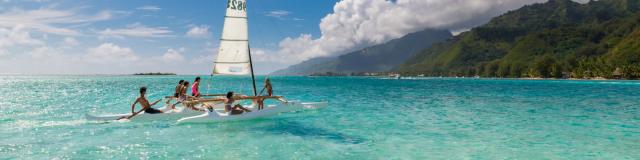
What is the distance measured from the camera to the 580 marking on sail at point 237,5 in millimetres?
25641

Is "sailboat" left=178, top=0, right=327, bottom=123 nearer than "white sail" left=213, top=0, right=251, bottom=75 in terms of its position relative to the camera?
Yes

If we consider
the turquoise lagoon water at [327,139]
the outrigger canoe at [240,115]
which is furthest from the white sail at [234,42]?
the turquoise lagoon water at [327,139]

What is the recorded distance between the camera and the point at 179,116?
80.0 ft

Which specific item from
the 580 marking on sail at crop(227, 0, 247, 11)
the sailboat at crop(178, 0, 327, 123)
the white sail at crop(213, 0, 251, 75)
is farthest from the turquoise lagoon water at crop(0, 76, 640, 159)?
the 580 marking on sail at crop(227, 0, 247, 11)

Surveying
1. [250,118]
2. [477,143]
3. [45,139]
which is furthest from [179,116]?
[477,143]

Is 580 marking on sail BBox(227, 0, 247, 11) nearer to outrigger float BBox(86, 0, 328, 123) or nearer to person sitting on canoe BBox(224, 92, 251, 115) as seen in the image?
outrigger float BBox(86, 0, 328, 123)

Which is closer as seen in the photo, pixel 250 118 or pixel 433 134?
pixel 433 134

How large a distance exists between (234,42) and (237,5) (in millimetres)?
2364

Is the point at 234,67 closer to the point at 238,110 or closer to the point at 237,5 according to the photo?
the point at 237,5

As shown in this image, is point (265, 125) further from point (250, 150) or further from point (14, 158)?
point (14, 158)

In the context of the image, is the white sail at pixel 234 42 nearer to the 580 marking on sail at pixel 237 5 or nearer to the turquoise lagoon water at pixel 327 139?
the 580 marking on sail at pixel 237 5

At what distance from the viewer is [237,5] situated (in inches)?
1019

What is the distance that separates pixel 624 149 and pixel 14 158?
74.2 feet

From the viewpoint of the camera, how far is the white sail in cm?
2573
